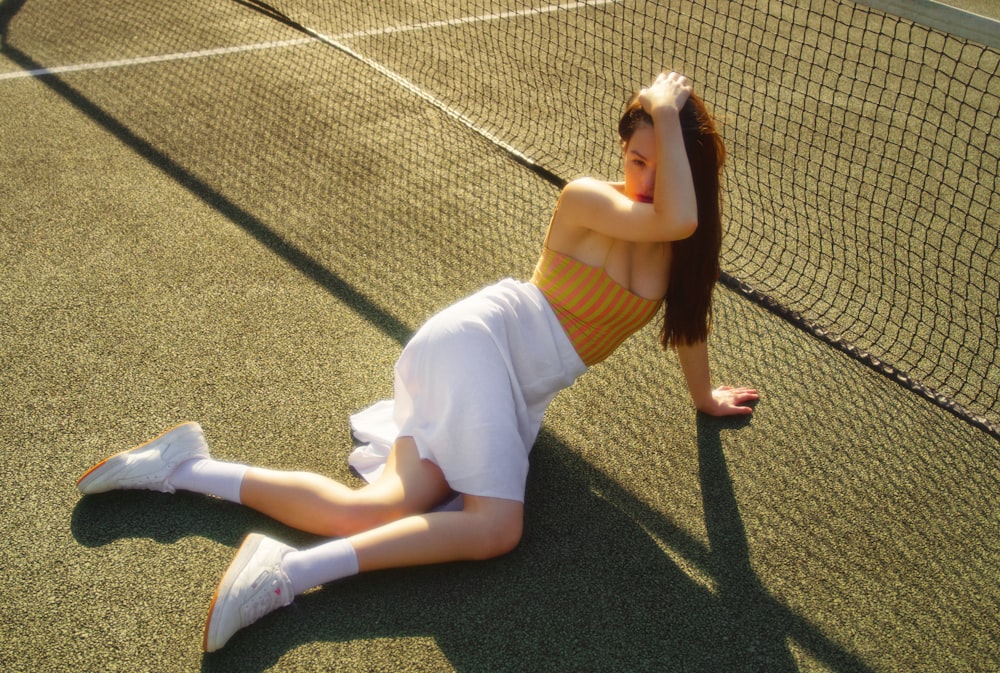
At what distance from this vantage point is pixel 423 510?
105 inches

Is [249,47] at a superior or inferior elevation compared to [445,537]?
superior

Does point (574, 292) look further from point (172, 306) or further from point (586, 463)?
point (172, 306)

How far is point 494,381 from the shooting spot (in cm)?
265

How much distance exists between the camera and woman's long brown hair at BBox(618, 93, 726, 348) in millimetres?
2656

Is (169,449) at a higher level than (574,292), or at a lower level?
lower

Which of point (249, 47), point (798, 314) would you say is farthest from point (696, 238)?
point (249, 47)

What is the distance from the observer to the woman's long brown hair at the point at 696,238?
2.66m

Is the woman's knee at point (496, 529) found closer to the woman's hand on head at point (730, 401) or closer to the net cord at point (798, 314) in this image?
the woman's hand on head at point (730, 401)

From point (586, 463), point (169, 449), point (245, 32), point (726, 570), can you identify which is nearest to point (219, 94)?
→ point (245, 32)

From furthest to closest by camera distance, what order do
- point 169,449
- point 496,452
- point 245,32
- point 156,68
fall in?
1. point 245,32
2. point 156,68
3. point 169,449
4. point 496,452

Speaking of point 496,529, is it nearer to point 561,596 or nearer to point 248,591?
point 561,596

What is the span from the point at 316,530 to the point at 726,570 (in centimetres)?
127

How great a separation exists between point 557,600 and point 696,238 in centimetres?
119

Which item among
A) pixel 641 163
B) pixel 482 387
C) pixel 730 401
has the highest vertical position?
pixel 641 163
